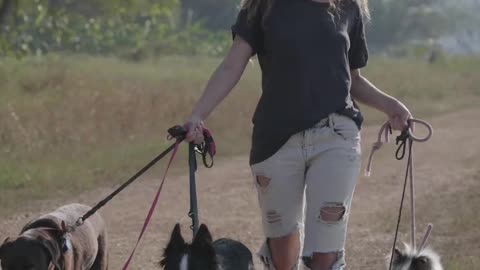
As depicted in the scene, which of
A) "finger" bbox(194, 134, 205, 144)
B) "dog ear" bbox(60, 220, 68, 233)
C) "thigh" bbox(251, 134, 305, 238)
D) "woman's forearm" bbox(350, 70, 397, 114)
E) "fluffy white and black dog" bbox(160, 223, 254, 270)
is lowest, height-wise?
"dog ear" bbox(60, 220, 68, 233)

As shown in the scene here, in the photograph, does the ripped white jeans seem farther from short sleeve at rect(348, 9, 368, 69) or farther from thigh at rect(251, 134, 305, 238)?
short sleeve at rect(348, 9, 368, 69)

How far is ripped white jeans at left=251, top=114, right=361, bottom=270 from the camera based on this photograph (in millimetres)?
5641

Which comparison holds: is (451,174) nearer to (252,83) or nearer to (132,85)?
(132,85)

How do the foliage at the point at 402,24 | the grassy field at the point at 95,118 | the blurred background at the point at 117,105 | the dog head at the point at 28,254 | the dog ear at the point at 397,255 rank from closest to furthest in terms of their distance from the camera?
the dog ear at the point at 397,255, the dog head at the point at 28,254, the blurred background at the point at 117,105, the grassy field at the point at 95,118, the foliage at the point at 402,24

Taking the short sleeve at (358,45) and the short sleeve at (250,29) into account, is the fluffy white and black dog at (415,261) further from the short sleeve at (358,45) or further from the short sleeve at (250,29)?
the short sleeve at (250,29)

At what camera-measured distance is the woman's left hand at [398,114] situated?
6039 millimetres

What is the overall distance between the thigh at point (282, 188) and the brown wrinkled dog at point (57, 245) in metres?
1.56

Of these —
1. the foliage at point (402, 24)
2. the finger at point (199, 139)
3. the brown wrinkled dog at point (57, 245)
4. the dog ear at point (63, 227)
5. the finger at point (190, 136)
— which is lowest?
the foliage at point (402, 24)

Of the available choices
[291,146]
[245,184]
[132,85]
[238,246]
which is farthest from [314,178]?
[132,85]

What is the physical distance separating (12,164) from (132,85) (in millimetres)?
8652

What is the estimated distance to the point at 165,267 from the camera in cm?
539

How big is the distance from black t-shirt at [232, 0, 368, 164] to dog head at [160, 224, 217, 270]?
570 millimetres

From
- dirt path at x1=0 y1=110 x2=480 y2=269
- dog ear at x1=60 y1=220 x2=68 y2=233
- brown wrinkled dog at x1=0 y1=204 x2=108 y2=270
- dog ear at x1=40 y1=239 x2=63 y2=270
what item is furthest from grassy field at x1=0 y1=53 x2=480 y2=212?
dog ear at x1=40 y1=239 x2=63 y2=270

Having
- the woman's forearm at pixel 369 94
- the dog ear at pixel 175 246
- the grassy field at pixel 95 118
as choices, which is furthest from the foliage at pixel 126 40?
the dog ear at pixel 175 246
